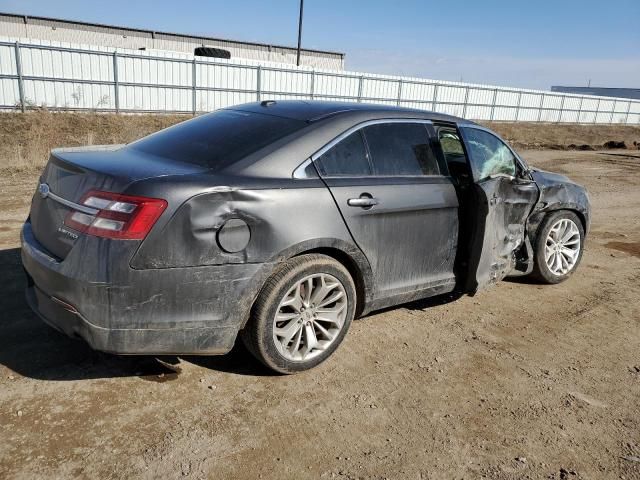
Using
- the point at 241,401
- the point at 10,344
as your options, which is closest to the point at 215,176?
the point at 241,401

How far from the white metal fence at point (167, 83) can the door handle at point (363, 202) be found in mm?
16904

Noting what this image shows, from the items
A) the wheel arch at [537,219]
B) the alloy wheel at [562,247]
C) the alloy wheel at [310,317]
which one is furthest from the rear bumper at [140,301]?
the alloy wheel at [562,247]

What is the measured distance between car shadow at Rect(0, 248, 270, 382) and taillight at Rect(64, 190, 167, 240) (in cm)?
100

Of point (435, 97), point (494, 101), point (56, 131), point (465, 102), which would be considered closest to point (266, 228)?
point (56, 131)

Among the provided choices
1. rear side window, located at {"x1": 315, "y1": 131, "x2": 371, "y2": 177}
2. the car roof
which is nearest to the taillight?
rear side window, located at {"x1": 315, "y1": 131, "x2": 371, "y2": 177}

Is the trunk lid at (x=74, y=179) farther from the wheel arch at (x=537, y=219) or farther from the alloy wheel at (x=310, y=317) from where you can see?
the wheel arch at (x=537, y=219)

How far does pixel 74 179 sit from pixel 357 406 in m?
2.06

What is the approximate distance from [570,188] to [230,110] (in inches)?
134

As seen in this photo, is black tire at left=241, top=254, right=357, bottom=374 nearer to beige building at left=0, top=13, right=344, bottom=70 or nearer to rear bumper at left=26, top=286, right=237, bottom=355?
rear bumper at left=26, top=286, right=237, bottom=355

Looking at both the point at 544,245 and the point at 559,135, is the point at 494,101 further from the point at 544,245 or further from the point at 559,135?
the point at 544,245

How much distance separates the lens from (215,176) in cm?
284

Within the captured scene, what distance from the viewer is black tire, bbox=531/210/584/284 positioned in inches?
194

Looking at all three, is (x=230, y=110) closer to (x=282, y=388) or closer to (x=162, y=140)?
(x=162, y=140)

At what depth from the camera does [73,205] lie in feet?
9.17
